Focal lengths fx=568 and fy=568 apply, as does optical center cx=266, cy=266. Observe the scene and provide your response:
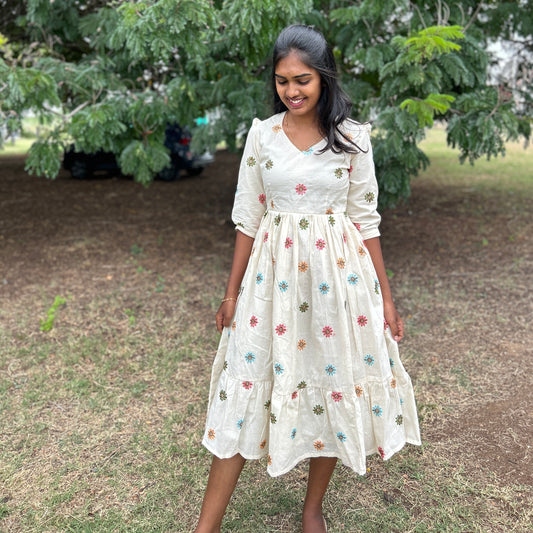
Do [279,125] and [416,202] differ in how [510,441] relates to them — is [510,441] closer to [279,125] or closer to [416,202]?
[279,125]

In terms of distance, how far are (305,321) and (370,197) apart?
1.65ft

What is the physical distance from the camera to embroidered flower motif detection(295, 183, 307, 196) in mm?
1932

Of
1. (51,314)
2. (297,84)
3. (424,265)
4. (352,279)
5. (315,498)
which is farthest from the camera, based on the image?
(424,265)

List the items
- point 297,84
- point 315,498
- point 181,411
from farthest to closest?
point 181,411
point 315,498
point 297,84

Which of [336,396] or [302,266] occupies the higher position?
[302,266]

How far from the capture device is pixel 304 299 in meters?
2.00

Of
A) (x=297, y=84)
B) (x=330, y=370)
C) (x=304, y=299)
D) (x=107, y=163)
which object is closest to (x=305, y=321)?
(x=304, y=299)

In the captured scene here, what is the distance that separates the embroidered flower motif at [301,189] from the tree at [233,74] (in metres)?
2.27

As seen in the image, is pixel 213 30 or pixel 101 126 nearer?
pixel 213 30

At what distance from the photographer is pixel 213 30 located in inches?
162

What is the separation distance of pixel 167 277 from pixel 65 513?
3.26m

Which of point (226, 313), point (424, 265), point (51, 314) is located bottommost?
point (424, 265)

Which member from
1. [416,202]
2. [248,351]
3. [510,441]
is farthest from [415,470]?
[416,202]

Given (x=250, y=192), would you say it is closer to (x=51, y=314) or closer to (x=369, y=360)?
(x=369, y=360)
